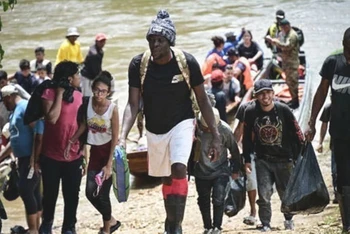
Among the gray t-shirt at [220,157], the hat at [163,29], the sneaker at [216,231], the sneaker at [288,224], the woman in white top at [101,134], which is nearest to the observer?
the hat at [163,29]

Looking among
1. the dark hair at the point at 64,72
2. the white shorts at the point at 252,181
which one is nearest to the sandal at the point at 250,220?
the white shorts at the point at 252,181

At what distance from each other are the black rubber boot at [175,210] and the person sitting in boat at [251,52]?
12470 millimetres

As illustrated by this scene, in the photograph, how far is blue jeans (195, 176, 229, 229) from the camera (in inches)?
370

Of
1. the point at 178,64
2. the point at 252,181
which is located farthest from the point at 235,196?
the point at 178,64

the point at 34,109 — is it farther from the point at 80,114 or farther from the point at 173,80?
the point at 173,80

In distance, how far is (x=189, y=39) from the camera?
31.6m

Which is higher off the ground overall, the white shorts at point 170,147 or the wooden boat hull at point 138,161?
the white shorts at point 170,147

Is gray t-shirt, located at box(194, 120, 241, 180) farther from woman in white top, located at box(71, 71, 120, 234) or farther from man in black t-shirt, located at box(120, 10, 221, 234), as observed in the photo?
man in black t-shirt, located at box(120, 10, 221, 234)

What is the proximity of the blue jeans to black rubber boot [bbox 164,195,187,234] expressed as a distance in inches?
59.0

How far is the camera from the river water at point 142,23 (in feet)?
98.1

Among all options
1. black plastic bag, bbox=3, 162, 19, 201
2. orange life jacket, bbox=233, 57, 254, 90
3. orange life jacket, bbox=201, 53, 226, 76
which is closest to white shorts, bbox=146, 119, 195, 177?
black plastic bag, bbox=3, 162, 19, 201

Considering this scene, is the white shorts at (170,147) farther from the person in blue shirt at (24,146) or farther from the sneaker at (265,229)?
the sneaker at (265,229)

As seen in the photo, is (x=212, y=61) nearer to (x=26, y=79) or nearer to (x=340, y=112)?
(x=26, y=79)

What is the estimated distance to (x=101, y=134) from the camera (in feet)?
29.7
